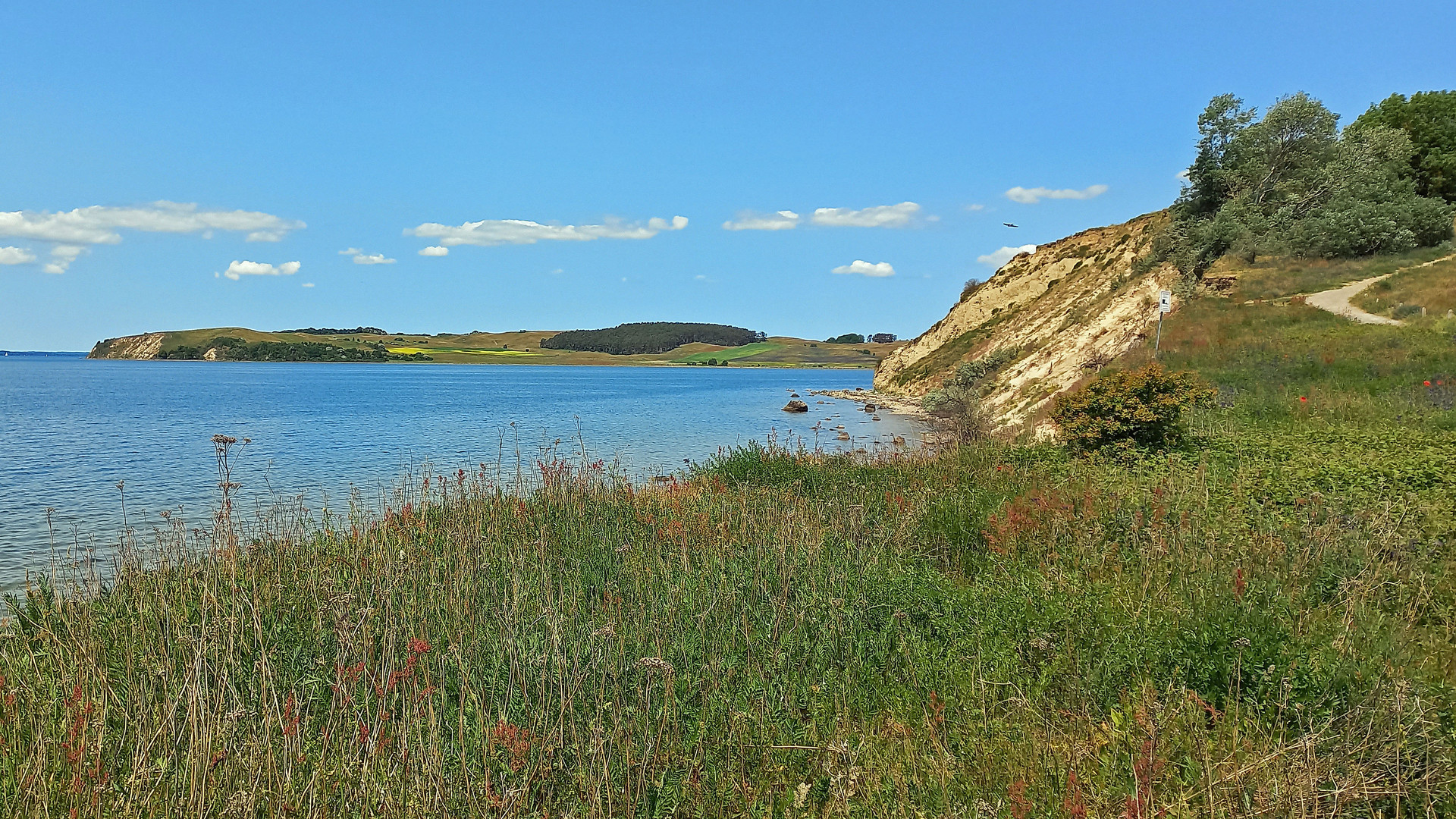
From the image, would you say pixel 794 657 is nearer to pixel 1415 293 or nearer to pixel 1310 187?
pixel 1415 293

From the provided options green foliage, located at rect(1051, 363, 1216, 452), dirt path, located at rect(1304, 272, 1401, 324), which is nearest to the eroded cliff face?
dirt path, located at rect(1304, 272, 1401, 324)

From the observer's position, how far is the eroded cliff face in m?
33.6

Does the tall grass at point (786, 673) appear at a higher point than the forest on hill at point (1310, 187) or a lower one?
lower

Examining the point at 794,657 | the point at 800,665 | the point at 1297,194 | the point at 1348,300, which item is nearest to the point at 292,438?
the point at 794,657

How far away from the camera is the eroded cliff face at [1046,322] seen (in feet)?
110

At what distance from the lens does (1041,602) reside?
691cm

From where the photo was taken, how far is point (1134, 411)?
1541cm

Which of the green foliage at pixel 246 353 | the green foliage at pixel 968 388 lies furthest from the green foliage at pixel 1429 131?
the green foliage at pixel 246 353

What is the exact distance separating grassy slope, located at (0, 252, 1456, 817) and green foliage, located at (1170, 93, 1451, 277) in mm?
30069

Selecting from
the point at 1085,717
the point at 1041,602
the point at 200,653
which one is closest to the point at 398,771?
the point at 200,653

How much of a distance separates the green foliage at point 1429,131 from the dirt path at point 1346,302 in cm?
1908

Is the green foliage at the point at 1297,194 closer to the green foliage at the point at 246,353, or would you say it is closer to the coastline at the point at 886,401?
the coastline at the point at 886,401

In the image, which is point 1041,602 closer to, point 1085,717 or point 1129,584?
point 1129,584

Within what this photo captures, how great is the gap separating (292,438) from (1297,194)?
50810 mm
